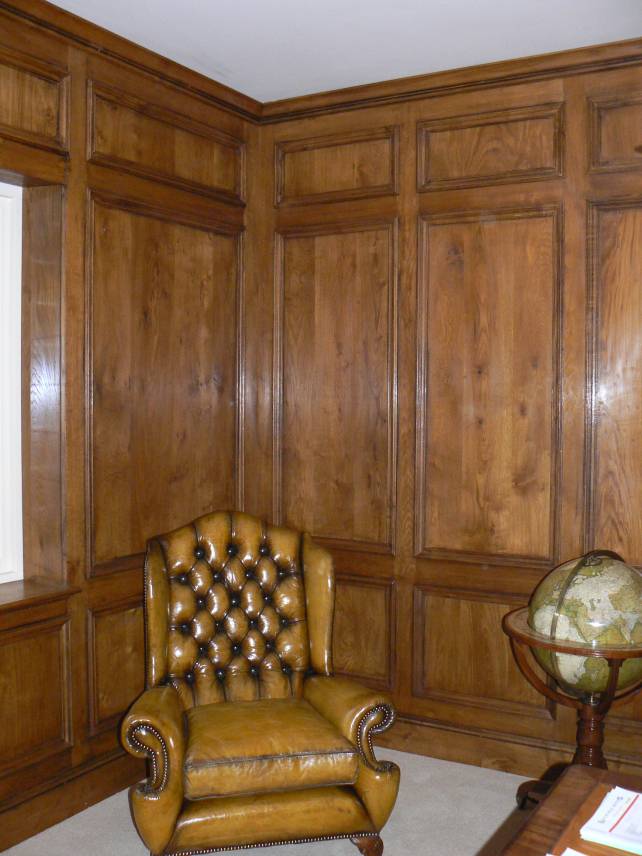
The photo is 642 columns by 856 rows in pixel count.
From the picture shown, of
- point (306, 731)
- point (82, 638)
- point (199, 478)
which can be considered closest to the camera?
point (306, 731)

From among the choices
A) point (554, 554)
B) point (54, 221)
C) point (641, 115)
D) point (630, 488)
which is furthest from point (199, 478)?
point (641, 115)

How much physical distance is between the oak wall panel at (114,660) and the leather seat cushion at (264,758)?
2.13 ft

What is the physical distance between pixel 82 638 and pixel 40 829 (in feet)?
2.16

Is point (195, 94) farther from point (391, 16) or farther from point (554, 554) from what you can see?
point (554, 554)

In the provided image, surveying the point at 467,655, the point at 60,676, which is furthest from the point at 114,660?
the point at 467,655

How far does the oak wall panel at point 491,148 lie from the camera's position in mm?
3545

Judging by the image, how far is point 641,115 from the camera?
132 inches

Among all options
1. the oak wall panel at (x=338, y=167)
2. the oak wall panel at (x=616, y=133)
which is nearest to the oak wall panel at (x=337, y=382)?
the oak wall panel at (x=338, y=167)

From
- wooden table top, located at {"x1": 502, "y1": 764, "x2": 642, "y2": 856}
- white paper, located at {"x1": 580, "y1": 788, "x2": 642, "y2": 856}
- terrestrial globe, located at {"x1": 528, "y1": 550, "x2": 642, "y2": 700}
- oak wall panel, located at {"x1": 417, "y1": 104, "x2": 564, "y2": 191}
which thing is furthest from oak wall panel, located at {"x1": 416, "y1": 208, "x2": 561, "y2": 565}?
white paper, located at {"x1": 580, "y1": 788, "x2": 642, "y2": 856}

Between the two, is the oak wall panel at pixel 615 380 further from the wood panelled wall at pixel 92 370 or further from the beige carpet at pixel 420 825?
the wood panelled wall at pixel 92 370

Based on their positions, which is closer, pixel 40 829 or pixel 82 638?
pixel 40 829

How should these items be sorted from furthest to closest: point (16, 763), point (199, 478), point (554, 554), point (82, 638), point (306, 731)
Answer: point (199, 478), point (554, 554), point (82, 638), point (16, 763), point (306, 731)

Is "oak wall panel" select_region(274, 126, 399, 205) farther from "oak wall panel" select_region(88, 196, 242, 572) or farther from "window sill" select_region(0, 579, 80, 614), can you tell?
"window sill" select_region(0, 579, 80, 614)

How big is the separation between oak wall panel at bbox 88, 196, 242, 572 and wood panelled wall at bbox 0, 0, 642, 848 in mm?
12
